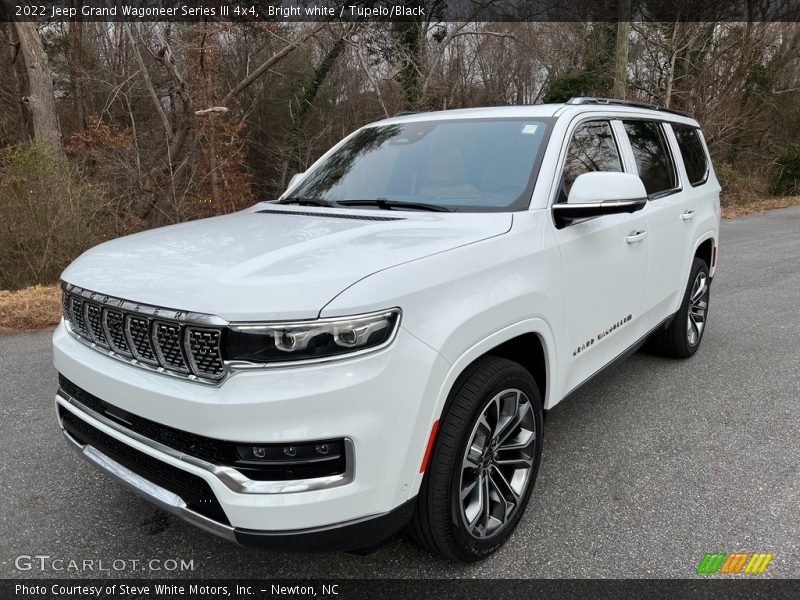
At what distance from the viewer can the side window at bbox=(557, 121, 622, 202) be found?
10.0 ft

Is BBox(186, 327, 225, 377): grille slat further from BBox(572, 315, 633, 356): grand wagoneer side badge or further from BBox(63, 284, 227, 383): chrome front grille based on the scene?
BBox(572, 315, 633, 356): grand wagoneer side badge

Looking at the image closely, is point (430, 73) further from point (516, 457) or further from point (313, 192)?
point (516, 457)

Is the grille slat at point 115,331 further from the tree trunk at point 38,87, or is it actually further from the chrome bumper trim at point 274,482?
the tree trunk at point 38,87

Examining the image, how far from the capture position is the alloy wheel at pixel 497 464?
2.41 metres

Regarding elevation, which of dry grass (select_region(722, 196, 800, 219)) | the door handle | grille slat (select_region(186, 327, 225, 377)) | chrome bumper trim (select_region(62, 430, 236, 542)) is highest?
the door handle

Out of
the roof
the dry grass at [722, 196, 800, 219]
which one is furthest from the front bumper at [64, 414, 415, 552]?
the dry grass at [722, 196, 800, 219]

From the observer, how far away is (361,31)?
1516 cm

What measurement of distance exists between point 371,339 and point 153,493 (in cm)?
98

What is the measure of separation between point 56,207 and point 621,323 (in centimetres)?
763

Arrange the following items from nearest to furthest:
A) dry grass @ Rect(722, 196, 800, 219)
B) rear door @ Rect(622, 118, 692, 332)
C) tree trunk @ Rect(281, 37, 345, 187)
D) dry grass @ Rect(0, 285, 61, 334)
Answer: rear door @ Rect(622, 118, 692, 332), dry grass @ Rect(0, 285, 61, 334), dry grass @ Rect(722, 196, 800, 219), tree trunk @ Rect(281, 37, 345, 187)

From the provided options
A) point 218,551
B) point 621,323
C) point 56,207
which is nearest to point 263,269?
point 218,551

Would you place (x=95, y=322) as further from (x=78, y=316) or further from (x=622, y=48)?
(x=622, y=48)

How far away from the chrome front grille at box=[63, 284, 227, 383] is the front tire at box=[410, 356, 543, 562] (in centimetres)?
86

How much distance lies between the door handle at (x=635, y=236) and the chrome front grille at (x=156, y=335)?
7.99 ft
